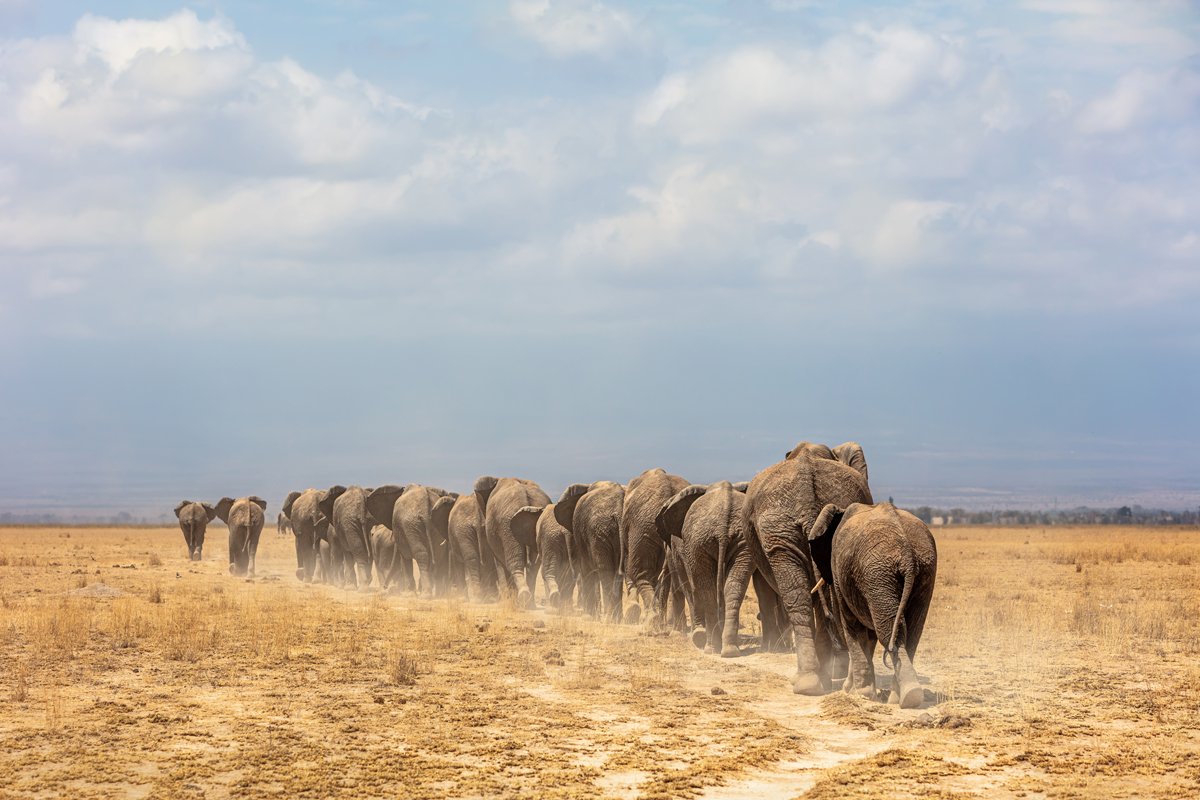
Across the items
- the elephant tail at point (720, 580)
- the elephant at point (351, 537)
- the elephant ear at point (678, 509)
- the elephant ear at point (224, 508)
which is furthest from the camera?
the elephant ear at point (224, 508)

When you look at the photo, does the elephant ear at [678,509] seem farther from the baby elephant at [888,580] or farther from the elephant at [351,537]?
the elephant at [351,537]

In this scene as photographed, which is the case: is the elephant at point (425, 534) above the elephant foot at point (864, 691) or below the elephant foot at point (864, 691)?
above

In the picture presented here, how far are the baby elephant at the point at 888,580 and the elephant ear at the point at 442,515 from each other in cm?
1879

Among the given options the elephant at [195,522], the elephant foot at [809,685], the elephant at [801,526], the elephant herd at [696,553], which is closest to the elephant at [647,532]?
the elephant herd at [696,553]

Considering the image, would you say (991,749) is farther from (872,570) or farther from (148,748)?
(148,748)

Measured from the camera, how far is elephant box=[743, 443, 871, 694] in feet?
49.1

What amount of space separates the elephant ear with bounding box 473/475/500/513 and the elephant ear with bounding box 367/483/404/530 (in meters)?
4.78

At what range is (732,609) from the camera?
1777 cm

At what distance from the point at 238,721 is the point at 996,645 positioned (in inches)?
435

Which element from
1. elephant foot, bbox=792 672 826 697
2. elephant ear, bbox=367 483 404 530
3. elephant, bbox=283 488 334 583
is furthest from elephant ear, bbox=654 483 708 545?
elephant, bbox=283 488 334 583

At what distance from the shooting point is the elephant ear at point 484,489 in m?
29.8

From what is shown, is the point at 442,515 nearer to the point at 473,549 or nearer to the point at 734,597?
the point at 473,549

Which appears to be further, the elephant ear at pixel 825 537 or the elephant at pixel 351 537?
the elephant at pixel 351 537

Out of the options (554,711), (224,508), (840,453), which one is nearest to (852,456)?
(840,453)
